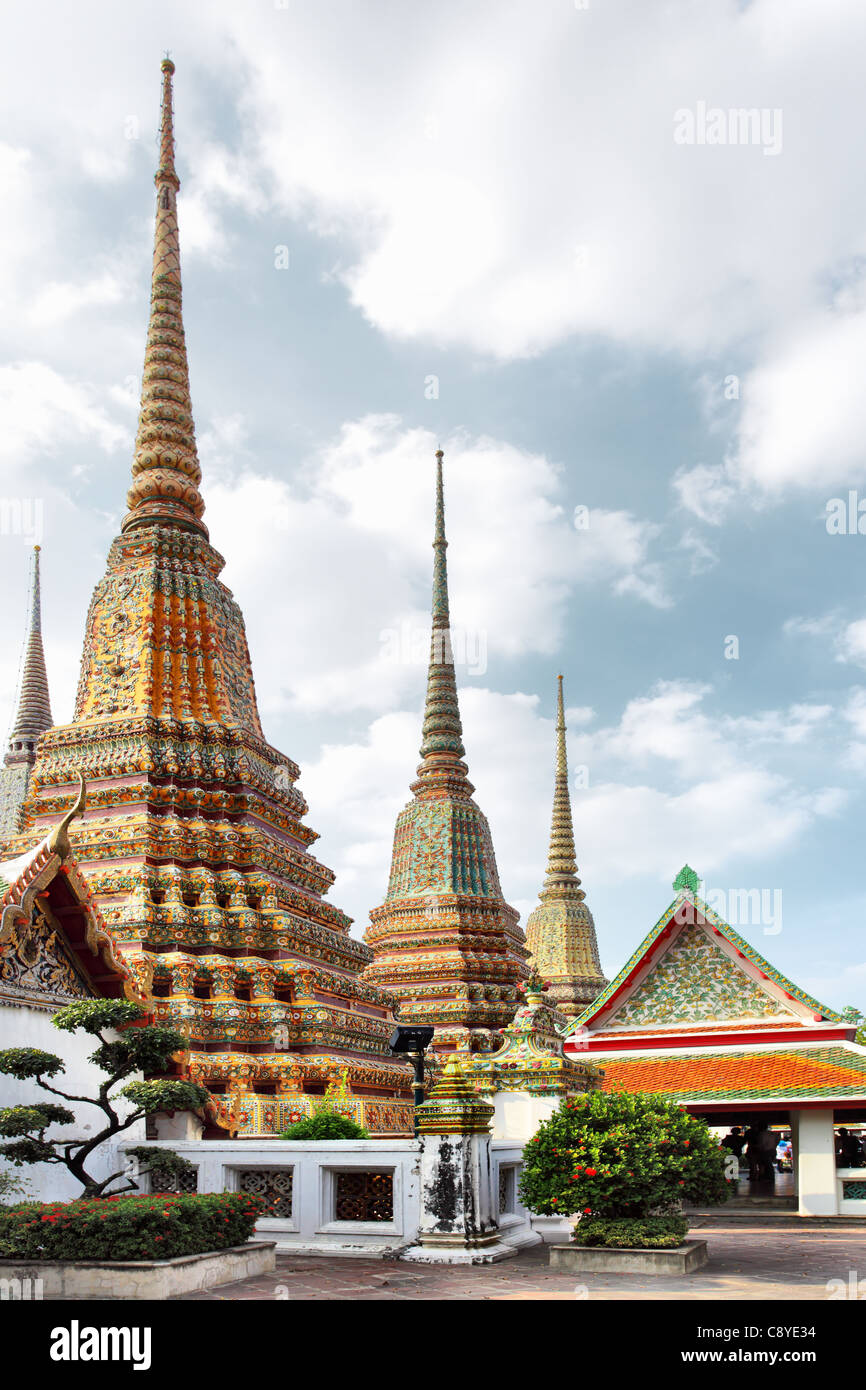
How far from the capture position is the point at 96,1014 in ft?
34.8

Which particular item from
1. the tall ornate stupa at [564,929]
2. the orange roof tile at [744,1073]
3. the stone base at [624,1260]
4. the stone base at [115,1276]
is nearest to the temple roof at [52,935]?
the stone base at [115,1276]

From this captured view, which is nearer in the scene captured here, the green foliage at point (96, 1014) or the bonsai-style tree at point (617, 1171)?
the green foliage at point (96, 1014)

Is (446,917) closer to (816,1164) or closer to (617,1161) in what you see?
(816,1164)

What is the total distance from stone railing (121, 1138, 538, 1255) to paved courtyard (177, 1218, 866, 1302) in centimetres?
44

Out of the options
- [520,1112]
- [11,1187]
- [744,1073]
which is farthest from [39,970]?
[744,1073]

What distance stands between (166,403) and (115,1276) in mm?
20061

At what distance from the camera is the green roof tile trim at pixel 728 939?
21.3 metres

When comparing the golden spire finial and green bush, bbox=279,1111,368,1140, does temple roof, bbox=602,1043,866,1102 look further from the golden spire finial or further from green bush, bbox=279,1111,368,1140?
the golden spire finial

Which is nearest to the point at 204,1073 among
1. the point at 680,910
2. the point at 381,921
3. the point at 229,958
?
the point at 229,958

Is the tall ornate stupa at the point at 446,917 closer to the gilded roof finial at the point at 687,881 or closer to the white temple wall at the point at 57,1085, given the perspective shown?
the gilded roof finial at the point at 687,881

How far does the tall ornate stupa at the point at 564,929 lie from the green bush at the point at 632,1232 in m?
31.4

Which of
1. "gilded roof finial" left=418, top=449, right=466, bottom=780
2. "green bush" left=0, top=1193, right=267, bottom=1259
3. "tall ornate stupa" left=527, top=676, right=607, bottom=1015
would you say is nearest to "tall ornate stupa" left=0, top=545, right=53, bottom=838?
"gilded roof finial" left=418, top=449, right=466, bottom=780

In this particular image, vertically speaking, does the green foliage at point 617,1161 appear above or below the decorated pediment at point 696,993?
below
